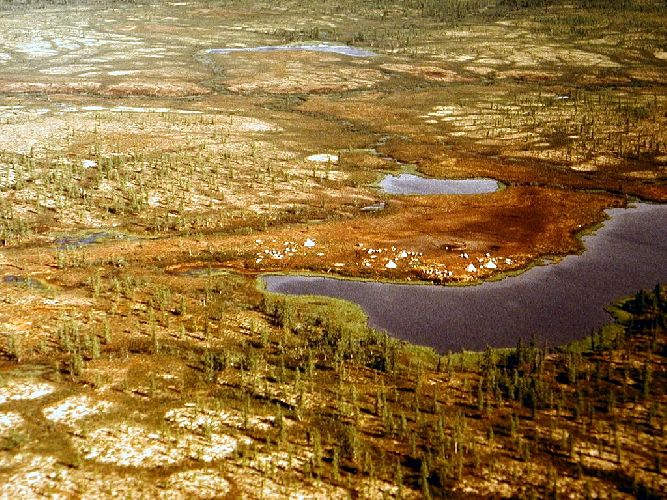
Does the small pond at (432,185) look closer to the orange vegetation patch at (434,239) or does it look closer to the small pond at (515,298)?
the orange vegetation patch at (434,239)

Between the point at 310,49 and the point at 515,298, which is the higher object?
the point at 310,49

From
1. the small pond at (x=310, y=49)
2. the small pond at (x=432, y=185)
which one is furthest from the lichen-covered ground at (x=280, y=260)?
the small pond at (x=310, y=49)

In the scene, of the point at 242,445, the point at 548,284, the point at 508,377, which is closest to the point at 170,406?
the point at 242,445

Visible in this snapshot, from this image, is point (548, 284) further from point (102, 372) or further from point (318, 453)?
point (102, 372)

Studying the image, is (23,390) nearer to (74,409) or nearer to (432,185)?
(74,409)

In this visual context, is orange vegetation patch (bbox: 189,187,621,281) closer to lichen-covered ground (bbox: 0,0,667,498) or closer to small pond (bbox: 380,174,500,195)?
lichen-covered ground (bbox: 0,0,667,498)

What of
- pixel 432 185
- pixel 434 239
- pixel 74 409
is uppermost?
pixel 432 185

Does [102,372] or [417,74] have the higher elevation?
[417,74]

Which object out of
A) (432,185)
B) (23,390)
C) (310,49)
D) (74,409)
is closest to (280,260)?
(74,409)
